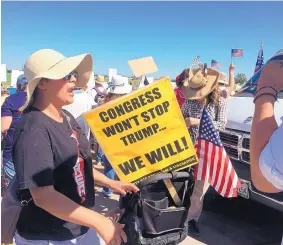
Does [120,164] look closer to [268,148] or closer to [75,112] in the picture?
[268,148]

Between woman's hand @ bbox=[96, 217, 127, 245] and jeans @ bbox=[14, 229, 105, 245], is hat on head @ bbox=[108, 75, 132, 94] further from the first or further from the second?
woman's hand @ bbox=[96, 217, 127, 245]

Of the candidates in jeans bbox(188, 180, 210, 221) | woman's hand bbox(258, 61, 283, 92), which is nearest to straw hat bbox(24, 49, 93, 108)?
woman's hand bbox(258, 61, 283, 92)

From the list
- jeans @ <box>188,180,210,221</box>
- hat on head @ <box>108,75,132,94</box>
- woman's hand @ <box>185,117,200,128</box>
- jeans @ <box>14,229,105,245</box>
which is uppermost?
hat on head @ <box>108,75,132,94</box>

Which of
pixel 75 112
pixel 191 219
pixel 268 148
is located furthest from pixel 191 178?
pixel 75 112

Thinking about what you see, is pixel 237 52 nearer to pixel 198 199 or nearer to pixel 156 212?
pixel 198 199

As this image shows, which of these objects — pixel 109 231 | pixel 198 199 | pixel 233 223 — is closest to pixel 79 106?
pixel 198 199

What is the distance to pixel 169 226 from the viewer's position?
1670mm

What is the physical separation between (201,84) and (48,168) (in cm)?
284

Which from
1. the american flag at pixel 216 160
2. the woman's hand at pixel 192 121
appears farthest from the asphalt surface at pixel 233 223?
the woman's hand at pixel 192 121

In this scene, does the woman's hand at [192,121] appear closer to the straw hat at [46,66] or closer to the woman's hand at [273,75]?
the straw hat at [46,66]

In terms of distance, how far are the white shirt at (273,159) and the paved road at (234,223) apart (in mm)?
2925

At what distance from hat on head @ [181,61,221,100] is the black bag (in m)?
2.27

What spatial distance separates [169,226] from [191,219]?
2.44 meters

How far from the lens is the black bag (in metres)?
1.60
